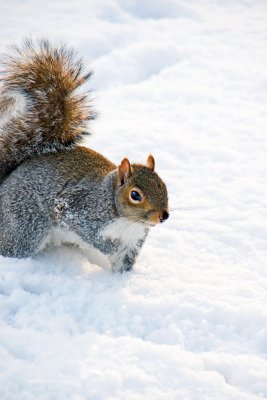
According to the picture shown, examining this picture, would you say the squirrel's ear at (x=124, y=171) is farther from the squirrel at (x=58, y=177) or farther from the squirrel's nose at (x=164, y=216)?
the squirrel's nose at (x=164, y=216)

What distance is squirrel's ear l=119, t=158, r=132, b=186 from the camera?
247 cm

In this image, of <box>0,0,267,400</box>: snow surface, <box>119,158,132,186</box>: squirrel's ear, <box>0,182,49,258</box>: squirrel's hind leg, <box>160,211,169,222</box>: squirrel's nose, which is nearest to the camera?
<box>0,0,267,400</box>: snow surface

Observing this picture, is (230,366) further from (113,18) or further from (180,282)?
(113,18)

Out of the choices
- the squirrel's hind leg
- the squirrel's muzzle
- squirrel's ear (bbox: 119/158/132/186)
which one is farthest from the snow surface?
squirrel's ear (bbox: 119/158/132/186)

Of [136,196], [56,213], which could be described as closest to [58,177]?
[56,213]

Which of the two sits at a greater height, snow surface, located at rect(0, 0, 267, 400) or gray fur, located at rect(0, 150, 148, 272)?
gray fur, located at rect(0, 150, 148, 272)

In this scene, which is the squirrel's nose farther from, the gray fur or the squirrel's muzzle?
the gray fur

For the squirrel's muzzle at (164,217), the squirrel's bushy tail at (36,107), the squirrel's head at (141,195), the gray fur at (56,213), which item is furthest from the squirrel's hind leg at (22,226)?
the squirrel's muzzle at (164,217)

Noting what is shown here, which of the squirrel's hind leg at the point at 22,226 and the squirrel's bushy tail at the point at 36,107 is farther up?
the squirrel's bushy tail at the point at 36,107

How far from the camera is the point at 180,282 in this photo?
8.27 feet

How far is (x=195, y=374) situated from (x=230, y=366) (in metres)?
0.17

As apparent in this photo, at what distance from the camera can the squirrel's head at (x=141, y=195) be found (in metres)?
2.38

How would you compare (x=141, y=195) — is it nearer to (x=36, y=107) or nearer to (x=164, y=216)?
(x=164, y=216)

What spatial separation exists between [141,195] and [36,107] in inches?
32.5
